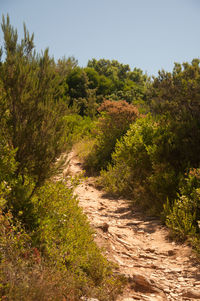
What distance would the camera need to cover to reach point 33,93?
4355 mm

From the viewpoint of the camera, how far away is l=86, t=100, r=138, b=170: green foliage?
440 inches

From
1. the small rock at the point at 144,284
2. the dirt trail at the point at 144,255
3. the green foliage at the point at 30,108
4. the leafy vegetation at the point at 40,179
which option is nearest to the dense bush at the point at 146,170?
the dirt trail at the point at 144,255

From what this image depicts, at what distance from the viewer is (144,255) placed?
4.99 m

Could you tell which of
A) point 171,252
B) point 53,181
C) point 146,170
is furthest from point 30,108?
point 146,170

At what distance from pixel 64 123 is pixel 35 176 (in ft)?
3.18

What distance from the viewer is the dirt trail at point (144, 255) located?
12.5 feet

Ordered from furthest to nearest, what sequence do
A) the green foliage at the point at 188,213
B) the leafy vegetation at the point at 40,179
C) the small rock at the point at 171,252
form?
the green foliage at the point at 188,213
the small rock at the point at 171,252
the leafy vegetation at the point at 40,179

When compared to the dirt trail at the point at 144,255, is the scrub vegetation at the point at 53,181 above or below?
above

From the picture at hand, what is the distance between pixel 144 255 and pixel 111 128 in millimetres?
7307

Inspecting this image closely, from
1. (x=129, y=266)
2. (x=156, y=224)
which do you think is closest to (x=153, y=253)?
(x=129, y=266)

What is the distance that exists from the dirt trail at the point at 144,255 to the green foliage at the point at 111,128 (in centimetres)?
381

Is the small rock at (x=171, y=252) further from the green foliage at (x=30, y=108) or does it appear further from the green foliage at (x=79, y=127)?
the green foliage at (x=79, y=127)

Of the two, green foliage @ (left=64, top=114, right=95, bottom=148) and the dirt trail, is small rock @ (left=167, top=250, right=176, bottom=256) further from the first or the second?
green foliage @ (left=64, top=114, right=95, bottom=148)

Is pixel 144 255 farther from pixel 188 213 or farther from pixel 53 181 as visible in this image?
pixel 53 181
